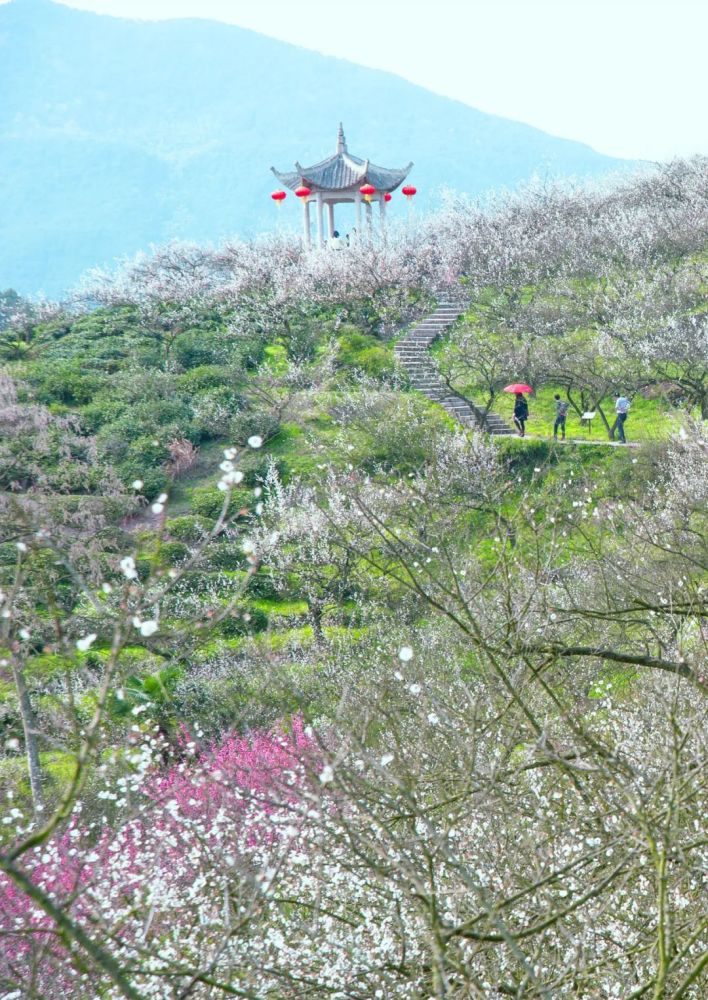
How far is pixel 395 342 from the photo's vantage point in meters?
35.8

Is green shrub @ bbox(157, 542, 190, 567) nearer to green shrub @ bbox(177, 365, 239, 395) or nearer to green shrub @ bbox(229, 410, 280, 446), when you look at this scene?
green shrub @ bbox(229, 410, 280, 446)

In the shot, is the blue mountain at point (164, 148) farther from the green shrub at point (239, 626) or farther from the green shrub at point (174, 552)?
the green shrub at point (239, 626)

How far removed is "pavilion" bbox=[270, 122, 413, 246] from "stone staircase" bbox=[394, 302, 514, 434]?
8.09 meters

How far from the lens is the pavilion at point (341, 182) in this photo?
4369cm

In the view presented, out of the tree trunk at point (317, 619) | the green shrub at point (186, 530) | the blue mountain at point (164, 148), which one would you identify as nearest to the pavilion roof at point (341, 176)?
the green shrub at point (186, 530)

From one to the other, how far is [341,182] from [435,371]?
50.7 feet

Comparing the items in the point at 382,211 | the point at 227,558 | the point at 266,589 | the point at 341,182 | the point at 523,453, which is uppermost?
the point at 382,211

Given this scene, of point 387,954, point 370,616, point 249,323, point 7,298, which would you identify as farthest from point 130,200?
point 387,954

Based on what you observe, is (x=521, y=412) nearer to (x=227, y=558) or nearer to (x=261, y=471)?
(x=261, y=471)

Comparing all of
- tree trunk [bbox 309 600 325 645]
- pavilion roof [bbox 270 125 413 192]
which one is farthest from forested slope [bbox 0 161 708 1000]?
pavilion roof [bbox 270 125 413 192]

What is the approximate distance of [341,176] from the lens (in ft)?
146

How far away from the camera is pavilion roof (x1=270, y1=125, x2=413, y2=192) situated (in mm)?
43625

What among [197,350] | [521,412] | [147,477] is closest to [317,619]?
[147,477]

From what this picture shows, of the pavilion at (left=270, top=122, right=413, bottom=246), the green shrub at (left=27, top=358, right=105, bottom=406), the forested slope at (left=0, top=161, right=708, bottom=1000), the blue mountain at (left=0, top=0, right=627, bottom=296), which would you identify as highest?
the blue mountain at (left=0, top=0, right=627, bottom=296)
